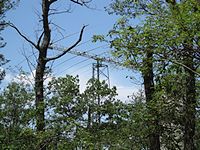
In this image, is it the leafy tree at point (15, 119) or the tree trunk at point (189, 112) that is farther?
the tree trunk at point (189, 112)

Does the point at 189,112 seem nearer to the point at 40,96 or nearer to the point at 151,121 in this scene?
the point at 151,121

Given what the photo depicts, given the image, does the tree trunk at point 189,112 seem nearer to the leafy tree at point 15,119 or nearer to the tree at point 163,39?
the tree at point 163,39

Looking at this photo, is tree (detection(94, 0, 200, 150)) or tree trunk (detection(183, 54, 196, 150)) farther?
tree trunk (detection(183, 54, 196, 150))

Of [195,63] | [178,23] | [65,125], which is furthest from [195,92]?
[65,125]

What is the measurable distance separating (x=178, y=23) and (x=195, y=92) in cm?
525

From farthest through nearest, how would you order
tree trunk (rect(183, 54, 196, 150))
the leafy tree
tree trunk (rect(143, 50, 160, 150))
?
tree trunk (rect(143, 50, 160, 150)) < tree trunk (rect(183, 54, 196, 150)) < the leafy tree

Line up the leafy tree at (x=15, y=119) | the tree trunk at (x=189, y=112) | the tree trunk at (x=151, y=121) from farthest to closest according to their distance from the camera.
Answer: the tree trunk at (x=151, y=121) → the tree trunk at (x=189, y=112) → the leafy tree at (x=15, y=119)

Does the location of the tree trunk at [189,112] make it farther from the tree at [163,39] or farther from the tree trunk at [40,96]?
the tree trunk at [40,96]

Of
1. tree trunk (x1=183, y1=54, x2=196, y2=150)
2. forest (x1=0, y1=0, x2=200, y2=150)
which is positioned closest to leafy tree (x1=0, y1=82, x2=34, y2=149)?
forest (x1=0, y1=0, x2=200, y2=150)

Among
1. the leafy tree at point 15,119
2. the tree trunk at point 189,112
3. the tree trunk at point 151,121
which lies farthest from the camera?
the tree trunk at point 151,121

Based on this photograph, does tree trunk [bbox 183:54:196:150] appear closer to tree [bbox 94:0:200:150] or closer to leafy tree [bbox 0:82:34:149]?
tree [bbox 94:0:200:150]

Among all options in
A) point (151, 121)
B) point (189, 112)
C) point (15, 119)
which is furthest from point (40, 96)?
point (189, 112)

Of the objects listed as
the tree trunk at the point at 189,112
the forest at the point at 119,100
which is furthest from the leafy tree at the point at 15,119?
the tree trunk at the point at 189,112

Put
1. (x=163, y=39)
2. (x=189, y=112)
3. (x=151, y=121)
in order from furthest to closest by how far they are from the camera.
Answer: (x=151, y=121) → (x=189, y=112) → (x=163, y=39)
